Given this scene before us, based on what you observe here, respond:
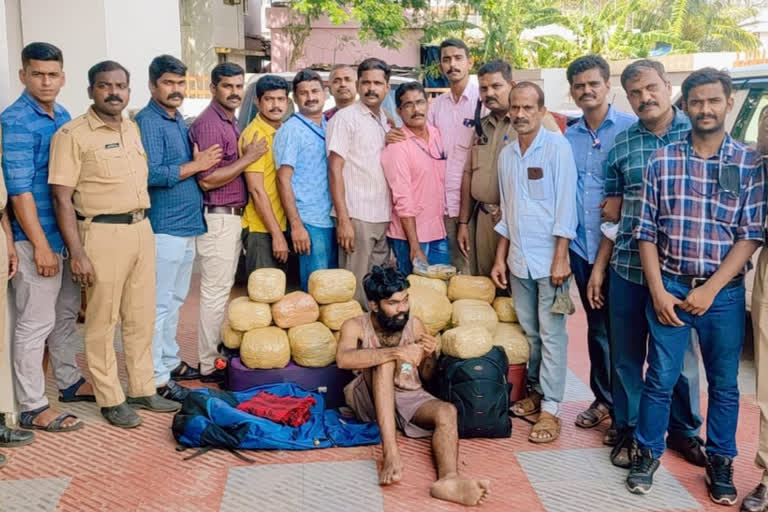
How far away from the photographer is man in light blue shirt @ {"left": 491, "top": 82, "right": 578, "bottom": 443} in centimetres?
465

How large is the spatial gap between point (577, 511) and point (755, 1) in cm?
2596

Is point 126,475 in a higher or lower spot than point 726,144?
lower

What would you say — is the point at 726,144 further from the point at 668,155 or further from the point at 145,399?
the point at 145,399

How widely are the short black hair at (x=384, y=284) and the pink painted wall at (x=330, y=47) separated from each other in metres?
18.8

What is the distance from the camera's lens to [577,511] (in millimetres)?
3955

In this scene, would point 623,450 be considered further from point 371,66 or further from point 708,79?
point 371,66

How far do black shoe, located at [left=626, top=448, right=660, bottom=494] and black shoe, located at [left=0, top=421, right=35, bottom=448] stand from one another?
3.36 m

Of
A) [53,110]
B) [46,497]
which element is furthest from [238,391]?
[53,110]

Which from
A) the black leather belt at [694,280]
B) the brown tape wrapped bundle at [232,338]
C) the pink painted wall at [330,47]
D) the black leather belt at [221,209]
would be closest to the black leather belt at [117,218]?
the black leather belt at [221,209]

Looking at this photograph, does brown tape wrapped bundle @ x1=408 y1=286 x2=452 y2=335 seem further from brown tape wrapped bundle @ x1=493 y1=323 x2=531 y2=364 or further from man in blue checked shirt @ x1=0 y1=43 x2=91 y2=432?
man in blue checked shirt @ x1=0 y1=43 x2=91 y2=432

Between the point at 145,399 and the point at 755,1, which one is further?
the point at 755,1

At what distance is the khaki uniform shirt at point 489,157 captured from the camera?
5324 millimetres

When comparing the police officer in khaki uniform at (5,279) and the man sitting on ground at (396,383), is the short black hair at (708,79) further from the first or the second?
the police officer in khaki uniform at (5,279)

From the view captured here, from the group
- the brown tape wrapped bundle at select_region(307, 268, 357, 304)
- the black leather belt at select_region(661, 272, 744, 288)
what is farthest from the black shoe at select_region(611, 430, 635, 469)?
the brown tape wrapped bundle at select_region(307, 268, 357, 304)
